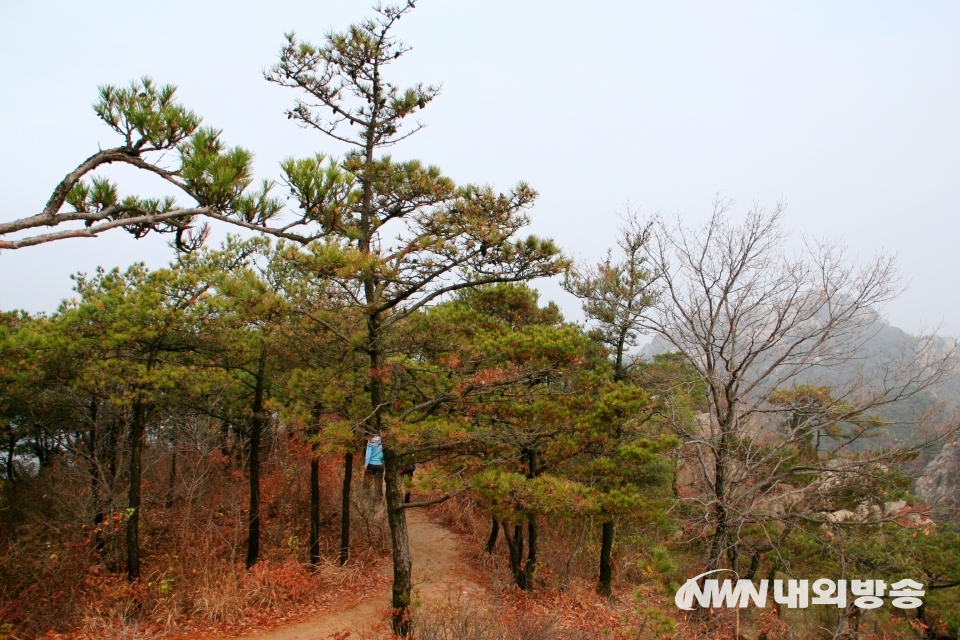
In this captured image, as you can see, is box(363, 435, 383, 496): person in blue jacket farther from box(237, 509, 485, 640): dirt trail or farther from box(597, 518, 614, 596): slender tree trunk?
box(597, 518, 614, 596): slender tree trunk

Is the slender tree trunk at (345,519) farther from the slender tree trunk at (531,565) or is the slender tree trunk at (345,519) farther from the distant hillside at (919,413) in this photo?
the distant hillside at (919,413)

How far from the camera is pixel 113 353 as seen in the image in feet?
28.6

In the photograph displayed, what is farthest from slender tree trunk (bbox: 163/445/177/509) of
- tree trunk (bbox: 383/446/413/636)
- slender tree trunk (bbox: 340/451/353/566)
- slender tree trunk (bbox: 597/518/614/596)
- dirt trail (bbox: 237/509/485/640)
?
slender tree trunk (bbox: 597/518/614/596)

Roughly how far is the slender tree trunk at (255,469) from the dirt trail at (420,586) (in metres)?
2.47

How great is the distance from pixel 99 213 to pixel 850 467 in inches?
401

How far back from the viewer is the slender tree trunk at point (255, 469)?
10480 mm

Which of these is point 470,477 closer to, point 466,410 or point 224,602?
point 466,410

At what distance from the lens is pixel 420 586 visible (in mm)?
11125

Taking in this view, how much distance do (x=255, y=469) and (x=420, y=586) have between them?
405 cm

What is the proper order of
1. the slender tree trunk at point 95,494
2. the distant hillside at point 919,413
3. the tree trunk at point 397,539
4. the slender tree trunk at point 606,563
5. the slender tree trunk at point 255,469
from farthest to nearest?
1. the slender tree trunk at point 606,563
2. the slender tree trunk at point 255,469
3. the slender tree trunk at point 95,494
4. the distant hillside at point 919,413
5. the tree trunk at point 397,539

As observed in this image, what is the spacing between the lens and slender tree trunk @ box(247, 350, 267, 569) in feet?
34.4

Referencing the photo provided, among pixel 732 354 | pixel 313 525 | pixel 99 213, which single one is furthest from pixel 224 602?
pixel 732 354

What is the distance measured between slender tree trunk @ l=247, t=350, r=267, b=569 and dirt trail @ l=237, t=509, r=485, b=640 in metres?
2.47

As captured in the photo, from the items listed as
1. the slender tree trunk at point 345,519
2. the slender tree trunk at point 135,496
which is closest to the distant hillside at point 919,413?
the slender tree trunk at point 345,519
